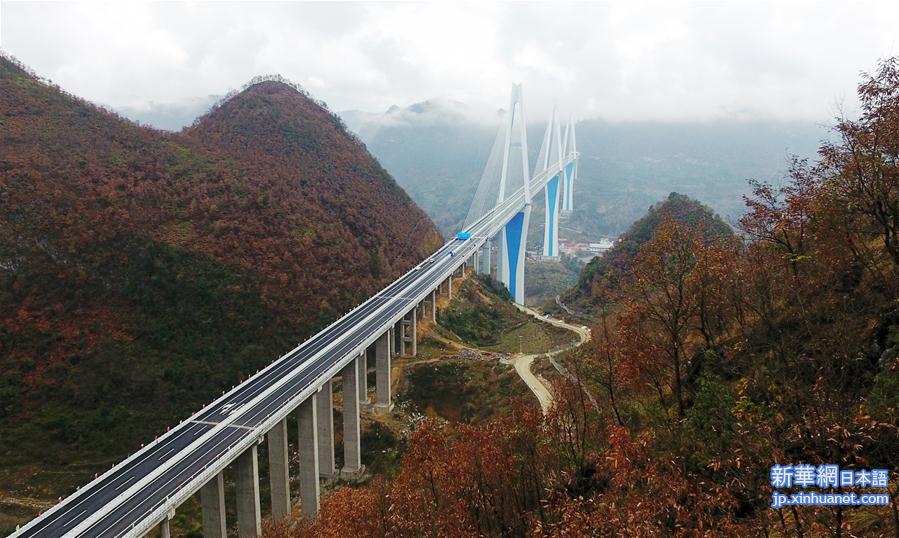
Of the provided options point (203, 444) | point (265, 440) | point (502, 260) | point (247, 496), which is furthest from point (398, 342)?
point (502, 260)

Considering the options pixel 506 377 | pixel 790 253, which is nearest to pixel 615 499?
pixel 790 253

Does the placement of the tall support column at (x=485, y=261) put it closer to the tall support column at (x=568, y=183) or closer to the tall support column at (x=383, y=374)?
the tall support column at (x=383, y=374)

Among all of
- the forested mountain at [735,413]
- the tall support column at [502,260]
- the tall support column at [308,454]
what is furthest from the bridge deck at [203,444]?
the tall support column at [502,260]

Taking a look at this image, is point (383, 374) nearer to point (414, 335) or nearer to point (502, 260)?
point (414, 335)

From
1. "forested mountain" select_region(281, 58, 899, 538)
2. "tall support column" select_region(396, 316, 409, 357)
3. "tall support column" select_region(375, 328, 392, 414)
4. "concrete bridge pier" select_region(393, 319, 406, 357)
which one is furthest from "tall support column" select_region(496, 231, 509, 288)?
"forested mountain" select_region(281, 58, 899, 538)

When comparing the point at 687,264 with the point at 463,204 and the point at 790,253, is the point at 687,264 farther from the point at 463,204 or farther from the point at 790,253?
the point at 463,204

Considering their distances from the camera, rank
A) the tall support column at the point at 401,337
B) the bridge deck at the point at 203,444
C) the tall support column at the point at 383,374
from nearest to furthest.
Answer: the bridge deck at the point at 203,444, the tall support column at the point at 383,374, the tall support column at the point at 401,337
